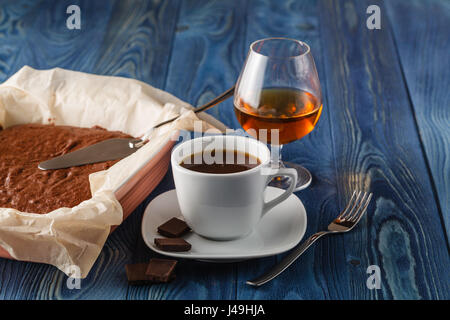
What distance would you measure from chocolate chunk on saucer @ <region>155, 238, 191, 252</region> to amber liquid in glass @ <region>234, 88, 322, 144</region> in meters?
0.34

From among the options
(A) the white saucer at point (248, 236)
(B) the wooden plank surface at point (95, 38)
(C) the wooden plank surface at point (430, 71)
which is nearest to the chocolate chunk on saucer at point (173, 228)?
(A) the white saucer at point (248, 236)

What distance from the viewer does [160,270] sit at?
935 mm

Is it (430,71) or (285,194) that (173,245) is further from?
(430,71)

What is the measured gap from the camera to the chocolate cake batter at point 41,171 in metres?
1.08

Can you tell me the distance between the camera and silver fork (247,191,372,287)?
3.06ft

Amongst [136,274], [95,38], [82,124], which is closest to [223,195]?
[136,274]

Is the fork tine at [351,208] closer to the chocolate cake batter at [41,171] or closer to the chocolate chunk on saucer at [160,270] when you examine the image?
the chocolate chunk on saucer at [160,270]

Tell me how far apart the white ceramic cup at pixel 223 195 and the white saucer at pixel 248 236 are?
0.06ft

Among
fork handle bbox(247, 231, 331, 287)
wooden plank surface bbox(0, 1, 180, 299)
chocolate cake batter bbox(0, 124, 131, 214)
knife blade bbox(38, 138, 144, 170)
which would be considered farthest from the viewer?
wooden plank surface bbox(0, 1, 180, 299)

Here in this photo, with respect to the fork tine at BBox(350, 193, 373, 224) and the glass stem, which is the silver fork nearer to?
the fork tine at BBox(350, 193, 373, 224)

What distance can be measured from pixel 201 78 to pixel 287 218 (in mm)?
802

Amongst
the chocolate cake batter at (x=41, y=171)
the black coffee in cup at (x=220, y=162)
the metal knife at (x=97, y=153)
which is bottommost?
the chocolate cake batter at (x=41, y=171)

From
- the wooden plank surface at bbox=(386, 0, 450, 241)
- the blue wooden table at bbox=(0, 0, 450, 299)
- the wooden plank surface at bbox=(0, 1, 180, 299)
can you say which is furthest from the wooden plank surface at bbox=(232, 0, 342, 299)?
the wooden plank surface at bbox=(0, 1, 180, 299)

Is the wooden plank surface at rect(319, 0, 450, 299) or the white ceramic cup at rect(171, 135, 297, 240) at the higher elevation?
the white ceramic cup at rect(171, 135, 297, 240)
